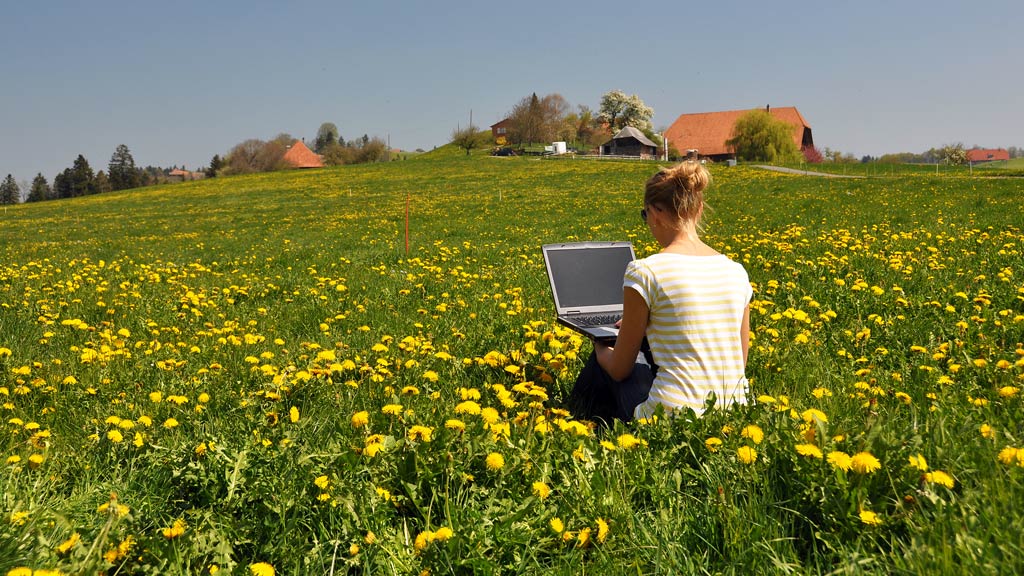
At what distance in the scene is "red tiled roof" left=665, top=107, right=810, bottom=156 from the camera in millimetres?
79375

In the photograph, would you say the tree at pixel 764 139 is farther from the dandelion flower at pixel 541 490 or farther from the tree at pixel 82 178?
the tree at pixel 82 178

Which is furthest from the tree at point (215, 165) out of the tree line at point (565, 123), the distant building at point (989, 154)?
the distant building at point (989, 154)

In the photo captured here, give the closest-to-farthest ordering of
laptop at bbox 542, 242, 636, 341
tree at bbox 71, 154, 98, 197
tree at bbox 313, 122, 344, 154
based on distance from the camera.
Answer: laptop at bbox 542, 242, 636, 341 → tree at bbox 71, 154, 98, 197 → tree at bbox 313, 122, 344, 154

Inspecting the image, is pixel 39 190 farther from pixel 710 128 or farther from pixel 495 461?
pixel 495 461

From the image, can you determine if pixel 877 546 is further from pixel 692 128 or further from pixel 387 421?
pixel 692 128

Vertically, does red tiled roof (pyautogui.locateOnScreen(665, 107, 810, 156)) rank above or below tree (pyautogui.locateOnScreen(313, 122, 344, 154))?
below

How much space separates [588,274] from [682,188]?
4.42 feet

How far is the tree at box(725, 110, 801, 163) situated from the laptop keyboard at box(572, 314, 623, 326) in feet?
199

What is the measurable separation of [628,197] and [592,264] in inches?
820

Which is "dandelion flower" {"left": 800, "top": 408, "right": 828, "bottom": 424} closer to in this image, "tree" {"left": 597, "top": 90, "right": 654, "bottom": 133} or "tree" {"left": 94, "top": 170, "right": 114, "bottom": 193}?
"tree" {"left": 597, "top": 90, "right": 654, "bottom": 133}

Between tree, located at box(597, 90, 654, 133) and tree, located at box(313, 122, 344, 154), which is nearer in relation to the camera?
tree, located at box(597, 90, 654, 133)

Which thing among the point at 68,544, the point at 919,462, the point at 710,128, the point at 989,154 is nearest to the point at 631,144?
the point at 710,128

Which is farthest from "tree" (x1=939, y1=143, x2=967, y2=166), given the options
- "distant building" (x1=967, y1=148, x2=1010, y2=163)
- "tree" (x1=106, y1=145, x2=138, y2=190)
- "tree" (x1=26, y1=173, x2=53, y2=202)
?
"tree" (x1=26, y1=173, x2=53, y2=202)

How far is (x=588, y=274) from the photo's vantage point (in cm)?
421
